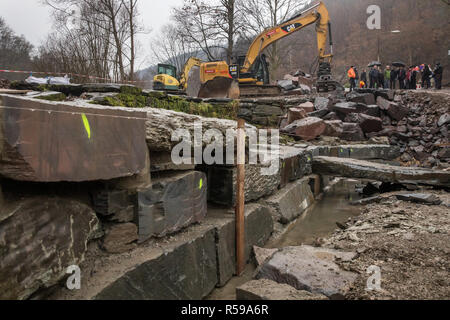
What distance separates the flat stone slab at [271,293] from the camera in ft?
6.57

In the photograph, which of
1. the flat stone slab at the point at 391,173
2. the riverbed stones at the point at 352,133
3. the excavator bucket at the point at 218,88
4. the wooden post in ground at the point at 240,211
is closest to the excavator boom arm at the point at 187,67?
the excavator bucket at the point at 218,88

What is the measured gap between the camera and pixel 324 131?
30.5 ft

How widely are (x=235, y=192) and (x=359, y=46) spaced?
52228 mm

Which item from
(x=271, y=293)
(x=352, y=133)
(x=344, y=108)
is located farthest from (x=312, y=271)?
(x=344, y=108)

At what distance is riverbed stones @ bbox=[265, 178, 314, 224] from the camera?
13.4 ft

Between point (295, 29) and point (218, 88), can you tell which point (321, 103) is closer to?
point (218, 88)

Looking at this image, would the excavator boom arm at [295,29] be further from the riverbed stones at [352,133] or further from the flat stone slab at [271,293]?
the flat stone slab at [271,293]

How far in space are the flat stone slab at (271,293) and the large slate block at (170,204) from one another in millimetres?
686

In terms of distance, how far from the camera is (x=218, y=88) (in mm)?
12641

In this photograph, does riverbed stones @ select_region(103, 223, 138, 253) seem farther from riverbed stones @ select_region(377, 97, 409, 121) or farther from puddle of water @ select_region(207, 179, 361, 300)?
riverbed stones @ select_region(377, 97, 409, 121)

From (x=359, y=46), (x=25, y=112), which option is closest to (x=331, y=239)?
(x=25, y=112)

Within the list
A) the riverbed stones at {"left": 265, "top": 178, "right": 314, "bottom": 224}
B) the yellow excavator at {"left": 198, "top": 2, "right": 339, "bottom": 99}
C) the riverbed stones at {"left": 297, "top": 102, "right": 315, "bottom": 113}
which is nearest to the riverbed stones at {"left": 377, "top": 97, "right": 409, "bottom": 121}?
the riverbed stones at {"left": 297, "top": 102, "right": 315, "bottom": 113}

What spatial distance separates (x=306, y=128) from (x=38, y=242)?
25.4 ft

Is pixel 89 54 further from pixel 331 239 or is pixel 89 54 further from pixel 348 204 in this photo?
pixel 331 239
